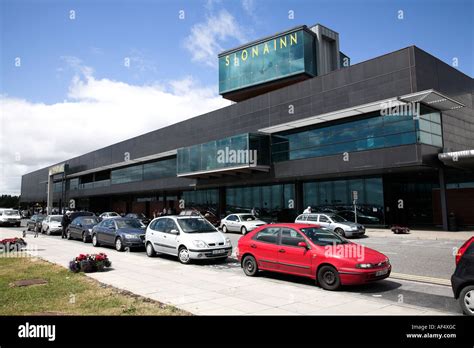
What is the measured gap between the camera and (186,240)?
12.5 metres

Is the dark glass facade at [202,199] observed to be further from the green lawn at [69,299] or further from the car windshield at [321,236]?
the car windshield at [321,236]

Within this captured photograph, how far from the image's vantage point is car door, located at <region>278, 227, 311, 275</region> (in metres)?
8.99

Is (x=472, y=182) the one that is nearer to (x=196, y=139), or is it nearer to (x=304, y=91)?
(x=304, y=91)

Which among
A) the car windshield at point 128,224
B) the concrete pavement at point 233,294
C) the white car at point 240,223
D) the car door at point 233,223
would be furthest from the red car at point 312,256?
the car door at point 233,223

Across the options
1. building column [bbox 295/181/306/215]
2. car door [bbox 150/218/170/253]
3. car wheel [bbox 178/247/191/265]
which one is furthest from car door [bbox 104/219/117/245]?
building column [bbox 295/181/306/215]

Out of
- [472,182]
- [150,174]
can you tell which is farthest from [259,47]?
[472,182]

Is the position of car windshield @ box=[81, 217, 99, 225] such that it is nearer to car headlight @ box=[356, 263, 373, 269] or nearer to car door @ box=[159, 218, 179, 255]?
car door @ box=[159, 218, 179, 255]

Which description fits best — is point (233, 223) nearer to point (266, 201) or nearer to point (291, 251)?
point (266, 201)

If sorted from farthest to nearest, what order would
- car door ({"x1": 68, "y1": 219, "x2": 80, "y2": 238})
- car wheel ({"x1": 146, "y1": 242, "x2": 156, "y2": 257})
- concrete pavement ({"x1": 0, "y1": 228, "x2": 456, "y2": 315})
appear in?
car door ({"x1": 68, "y1": 219, "x2": 80, "y2": 238})
car wheel ({"x1": 146, "y1": 242, "x2": 156, "y2": 257})
concrete pavement ({"x1": 0, "y1": 228, "x2": 456, "y2": 315})

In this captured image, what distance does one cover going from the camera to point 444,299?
7598mm

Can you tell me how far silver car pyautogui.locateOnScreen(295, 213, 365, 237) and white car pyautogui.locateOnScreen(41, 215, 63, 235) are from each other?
18.3 m

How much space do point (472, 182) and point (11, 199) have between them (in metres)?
144

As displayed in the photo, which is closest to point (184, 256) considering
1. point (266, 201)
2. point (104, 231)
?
point (104, 231)

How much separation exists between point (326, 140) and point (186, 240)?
18127 mm
